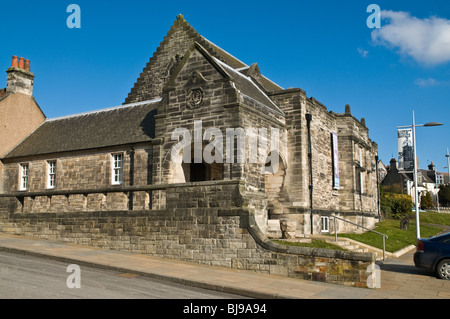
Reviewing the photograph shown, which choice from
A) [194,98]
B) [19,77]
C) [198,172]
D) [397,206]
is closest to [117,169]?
[198,172]

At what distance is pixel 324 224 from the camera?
22.7 m

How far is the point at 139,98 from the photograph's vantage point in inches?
1053

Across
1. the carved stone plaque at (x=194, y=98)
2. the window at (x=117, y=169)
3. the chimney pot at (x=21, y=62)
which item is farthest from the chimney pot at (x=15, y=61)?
the carved stone plaque at (x=194, y=98)

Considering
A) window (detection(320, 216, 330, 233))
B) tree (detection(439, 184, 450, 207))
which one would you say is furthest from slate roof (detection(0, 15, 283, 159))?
tree (detection(439, 184, 450, 207))

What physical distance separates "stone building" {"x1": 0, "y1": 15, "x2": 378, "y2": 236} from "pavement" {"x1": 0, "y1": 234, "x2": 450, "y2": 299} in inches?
79.3

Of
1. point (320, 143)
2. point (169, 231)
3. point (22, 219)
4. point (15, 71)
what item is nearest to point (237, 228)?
point (169, 231)

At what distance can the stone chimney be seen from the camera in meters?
25.5

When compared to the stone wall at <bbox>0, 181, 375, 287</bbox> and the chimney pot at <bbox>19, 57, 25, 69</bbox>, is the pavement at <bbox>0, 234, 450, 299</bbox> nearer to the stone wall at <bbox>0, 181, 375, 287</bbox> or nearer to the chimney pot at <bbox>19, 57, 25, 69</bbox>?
the stone wall at <bbox>0, 181, 375, 287</bbox>

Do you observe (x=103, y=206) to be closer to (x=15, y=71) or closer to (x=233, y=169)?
(x=233, y=169)

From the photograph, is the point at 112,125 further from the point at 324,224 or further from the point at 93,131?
the point at 324,224

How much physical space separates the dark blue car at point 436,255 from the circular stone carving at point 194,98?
390 inches

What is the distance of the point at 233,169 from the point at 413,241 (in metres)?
15.3

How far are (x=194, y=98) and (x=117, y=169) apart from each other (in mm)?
6417
